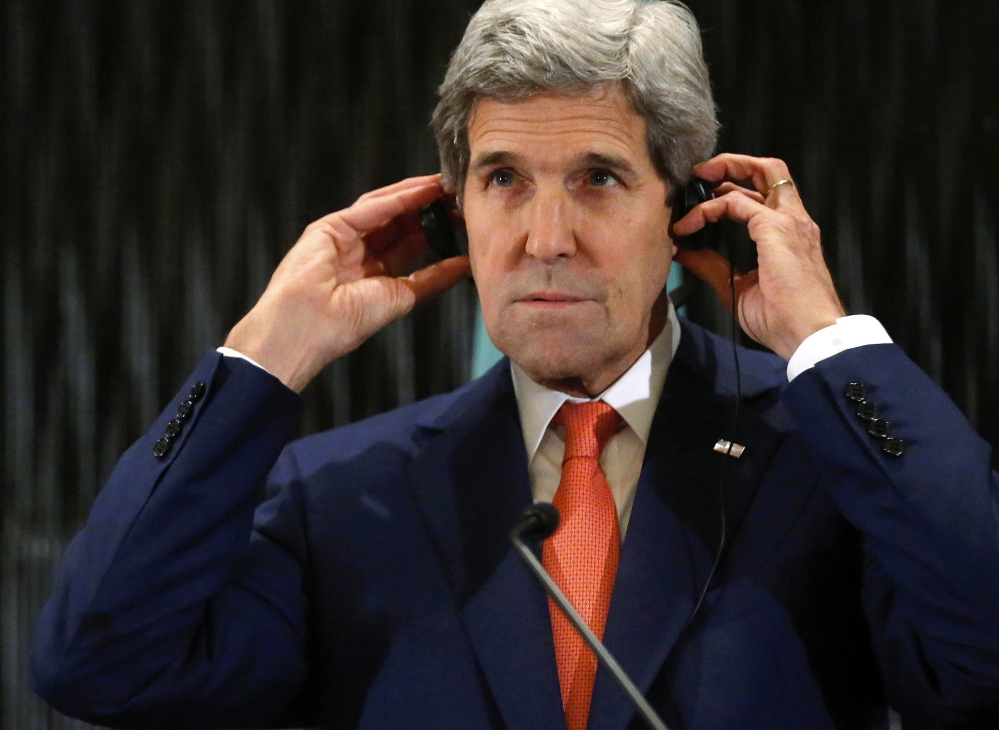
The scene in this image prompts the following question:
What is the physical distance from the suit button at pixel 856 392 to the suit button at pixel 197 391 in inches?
28.1

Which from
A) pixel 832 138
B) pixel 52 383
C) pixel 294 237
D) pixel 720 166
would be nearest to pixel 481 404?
pixel 720 166

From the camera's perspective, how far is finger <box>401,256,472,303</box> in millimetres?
1439

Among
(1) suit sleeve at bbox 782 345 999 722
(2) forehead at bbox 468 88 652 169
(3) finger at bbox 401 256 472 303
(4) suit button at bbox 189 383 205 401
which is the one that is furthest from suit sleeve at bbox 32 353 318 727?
(1) suit sleeve at bbox 782 345 999 722

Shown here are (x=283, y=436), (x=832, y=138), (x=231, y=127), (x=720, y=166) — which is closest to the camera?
(x=283, y=436)

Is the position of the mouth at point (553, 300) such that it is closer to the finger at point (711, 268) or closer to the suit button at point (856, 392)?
the finger at point (711, 268)

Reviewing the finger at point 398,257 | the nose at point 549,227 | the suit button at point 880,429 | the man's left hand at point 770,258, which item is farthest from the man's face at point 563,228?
the suit button at point 880,429

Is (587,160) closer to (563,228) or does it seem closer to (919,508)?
(563,228)

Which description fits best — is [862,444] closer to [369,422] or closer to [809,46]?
[369,422]

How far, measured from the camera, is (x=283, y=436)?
1246 millimetres

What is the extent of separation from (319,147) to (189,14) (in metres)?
0.36

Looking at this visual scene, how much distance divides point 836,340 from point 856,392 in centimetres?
7

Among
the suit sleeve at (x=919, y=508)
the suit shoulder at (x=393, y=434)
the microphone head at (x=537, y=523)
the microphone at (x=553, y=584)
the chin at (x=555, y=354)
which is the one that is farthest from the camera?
the suit shoulder at (x=393, y=434)

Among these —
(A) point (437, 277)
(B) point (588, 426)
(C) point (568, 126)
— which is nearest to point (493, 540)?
(B) point (588, 426)

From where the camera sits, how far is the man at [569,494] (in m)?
1.12
